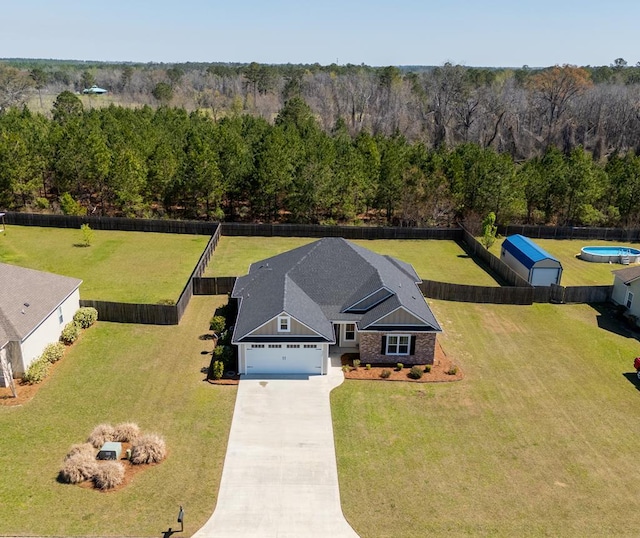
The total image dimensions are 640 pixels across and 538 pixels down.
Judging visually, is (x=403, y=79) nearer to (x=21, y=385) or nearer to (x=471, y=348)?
(x=471, y=348)

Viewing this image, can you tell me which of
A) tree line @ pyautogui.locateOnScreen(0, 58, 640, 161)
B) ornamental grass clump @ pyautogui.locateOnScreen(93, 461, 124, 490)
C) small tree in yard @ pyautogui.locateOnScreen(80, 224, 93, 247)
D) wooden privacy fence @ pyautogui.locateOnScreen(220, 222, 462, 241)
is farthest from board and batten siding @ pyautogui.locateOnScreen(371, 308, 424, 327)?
tree line @ pyautogui.locateOnScreen(0, 58, 640, 161)

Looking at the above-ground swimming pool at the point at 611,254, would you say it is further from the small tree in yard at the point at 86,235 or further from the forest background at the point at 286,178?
the small tree in yard at the point at 86,235

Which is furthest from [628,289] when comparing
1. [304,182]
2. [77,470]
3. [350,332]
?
[77,470]

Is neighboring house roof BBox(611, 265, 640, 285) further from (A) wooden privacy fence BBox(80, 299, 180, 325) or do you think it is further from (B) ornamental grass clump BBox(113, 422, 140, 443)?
(B) ornamental grass clump BBox(113, 422, 140, 443)

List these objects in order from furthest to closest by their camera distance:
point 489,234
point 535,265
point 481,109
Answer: point 481,109
point 489,234
point 535,265

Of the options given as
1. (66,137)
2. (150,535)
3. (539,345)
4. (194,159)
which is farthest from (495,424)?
(66,137)

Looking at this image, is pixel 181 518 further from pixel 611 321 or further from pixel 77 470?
pixel 611 321
